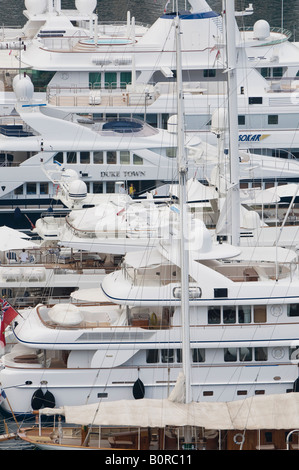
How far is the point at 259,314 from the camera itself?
32.0 m

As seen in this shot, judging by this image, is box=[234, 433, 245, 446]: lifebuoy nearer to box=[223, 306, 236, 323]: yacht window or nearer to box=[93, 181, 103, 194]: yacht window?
box=[223, 306, 236, 323]: yacht window

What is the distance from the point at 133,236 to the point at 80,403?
591 cm

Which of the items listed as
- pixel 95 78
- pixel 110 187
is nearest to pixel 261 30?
pixel 95 78

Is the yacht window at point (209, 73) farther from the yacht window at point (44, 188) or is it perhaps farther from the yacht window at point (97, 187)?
the yacht window at point (44, 188)

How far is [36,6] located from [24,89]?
11757mm

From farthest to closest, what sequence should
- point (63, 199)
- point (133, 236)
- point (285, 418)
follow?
point (63, 199)
point (133, 236)
point (285, 418)

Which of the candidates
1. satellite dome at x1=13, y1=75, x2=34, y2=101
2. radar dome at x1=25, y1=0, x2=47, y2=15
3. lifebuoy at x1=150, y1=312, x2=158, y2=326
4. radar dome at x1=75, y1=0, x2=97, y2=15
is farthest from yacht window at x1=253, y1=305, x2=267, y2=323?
radar dome at x1=25, y1=0, x2=47, y2=15

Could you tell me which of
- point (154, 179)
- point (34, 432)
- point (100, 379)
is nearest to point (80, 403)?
point (100, 379)

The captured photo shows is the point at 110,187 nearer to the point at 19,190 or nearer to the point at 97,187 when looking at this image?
the point at 97,187

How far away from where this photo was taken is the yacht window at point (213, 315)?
31875mm

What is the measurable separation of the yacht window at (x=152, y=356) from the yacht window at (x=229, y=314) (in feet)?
5.94

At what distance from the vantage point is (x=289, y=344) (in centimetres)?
3184

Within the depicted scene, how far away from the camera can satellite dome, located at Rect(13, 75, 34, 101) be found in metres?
46.6

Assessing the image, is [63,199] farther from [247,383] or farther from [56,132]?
[247,383]
